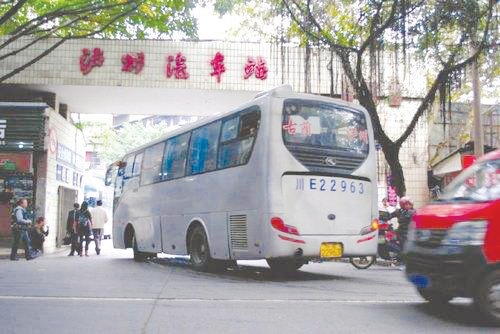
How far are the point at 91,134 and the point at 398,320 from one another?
77.3 feet

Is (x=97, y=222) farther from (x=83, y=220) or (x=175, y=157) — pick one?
(x=175, y=157)

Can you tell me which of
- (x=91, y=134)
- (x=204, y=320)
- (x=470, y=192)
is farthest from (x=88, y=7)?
(x=91, y=134)

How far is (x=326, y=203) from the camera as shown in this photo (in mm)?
9008

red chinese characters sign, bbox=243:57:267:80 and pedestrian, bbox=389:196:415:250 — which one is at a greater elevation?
red chinese characters sign, bbox=243:57:267:80

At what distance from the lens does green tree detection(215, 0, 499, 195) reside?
12102 mm

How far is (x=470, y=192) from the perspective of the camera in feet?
19.3

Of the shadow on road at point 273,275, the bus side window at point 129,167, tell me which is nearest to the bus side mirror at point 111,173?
the bus side window at point 129,167

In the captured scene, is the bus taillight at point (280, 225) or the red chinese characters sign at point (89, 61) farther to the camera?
the red chinese characters sign at point (89, 61)

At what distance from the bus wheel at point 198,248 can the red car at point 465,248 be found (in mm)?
5306

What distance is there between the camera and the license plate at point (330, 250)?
29.0 feet

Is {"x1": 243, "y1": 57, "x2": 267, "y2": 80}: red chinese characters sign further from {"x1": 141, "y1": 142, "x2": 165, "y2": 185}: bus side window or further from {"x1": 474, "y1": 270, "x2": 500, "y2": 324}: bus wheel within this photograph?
{"x1": 474, "y1": 270, "x2": 500, "y2": 324}: bus wheel

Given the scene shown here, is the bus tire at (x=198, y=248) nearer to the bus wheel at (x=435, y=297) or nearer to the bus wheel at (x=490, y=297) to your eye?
the bus wheel at (x=435, y=297)

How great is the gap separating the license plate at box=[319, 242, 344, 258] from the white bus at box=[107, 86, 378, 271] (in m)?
0.02

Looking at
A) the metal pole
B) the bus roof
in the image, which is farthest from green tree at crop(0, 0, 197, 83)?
the metal pole
